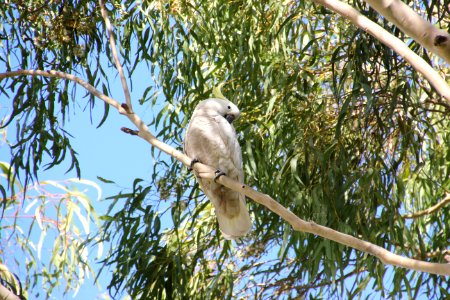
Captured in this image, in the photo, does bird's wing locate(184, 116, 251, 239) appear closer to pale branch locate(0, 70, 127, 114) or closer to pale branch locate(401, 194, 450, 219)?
pale branch locate(0, 70, 127, 114)

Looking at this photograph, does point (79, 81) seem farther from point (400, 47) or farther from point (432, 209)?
point (432, 209)

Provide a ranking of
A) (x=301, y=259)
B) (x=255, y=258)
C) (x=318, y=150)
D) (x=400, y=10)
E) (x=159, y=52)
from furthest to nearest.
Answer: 1. (x=255, y=258)
2. (x=159, y=52)
3. (x=301, y=259)
4. (x=318, y=150)
5. (x=400, y=10)

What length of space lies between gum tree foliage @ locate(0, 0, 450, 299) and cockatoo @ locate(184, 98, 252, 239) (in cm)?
16

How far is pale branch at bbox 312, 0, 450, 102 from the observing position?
1.63m

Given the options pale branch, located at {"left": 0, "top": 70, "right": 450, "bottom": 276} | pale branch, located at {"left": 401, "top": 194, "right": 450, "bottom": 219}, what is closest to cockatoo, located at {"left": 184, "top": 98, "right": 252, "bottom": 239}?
pale branch, located at {"left": 0, "top": 70, "right": 450, "bottom": 276}

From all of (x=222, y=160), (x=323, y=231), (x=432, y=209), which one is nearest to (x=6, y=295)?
(x=323, y=231)

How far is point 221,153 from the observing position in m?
2.72

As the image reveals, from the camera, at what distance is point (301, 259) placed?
2896mm

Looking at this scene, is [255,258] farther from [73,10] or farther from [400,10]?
[400,10]

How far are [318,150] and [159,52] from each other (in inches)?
32.1

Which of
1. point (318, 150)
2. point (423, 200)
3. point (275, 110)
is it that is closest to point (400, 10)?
point (318, 150)

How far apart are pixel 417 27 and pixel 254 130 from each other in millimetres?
1563

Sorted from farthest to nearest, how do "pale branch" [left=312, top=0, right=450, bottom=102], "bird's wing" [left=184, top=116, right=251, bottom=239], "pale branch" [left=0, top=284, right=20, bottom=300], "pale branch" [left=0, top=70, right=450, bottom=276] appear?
1. "bird's wing" [left=184, top=116, right=251, bottom=239]
2. "pale branch" [left=0, top=284, right=20, bottom=300]
3. "pale branch" [left=0, top=70, right=450, bottom=276]
4. "pale branch" [left=312, top=0, right=450, bottom=102]

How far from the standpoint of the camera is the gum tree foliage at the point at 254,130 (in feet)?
8.98
